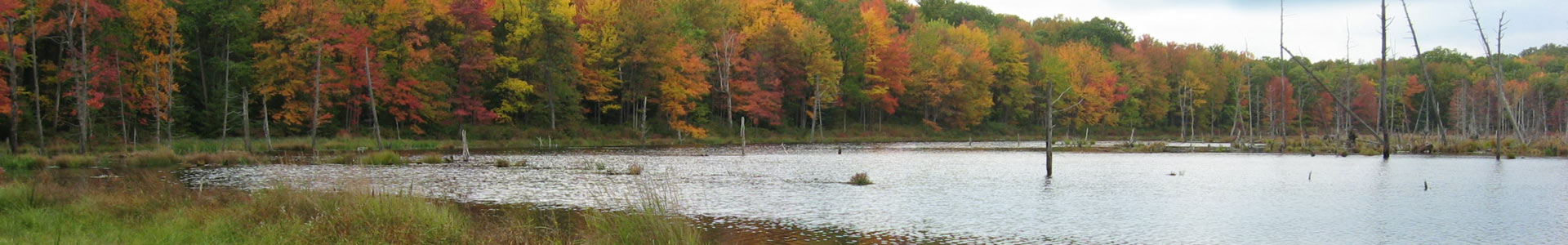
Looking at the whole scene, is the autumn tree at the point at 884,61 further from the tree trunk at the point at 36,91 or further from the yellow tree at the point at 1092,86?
the tree trunk at the point at 36,91

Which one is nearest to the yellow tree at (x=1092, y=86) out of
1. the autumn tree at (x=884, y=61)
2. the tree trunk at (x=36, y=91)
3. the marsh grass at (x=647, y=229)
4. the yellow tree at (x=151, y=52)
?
the autumn tree at (x=884, y=61)

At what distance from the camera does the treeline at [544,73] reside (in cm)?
4122

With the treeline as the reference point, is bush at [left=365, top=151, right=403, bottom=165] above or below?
below

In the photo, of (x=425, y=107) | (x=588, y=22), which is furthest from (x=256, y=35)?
(x=588, y=22)

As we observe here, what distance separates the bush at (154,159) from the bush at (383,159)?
19.1 feet

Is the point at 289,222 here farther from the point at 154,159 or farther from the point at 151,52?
the point at 151,52

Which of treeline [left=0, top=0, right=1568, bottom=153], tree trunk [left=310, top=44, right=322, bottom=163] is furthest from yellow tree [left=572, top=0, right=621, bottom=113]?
tree trunk [left=310, top=44, right=322, bottom=163]

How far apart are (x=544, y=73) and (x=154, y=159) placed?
25379 mm

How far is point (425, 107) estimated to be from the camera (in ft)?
167

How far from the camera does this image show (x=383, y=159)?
111 feet

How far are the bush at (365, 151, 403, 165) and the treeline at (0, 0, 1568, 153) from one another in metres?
8.19

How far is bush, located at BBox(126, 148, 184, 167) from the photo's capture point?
31766 mm

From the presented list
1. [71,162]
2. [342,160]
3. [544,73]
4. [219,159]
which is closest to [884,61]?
[544,73]

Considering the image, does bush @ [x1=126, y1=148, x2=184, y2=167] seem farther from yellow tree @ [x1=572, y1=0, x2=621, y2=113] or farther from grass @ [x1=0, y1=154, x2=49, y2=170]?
yellow tree @ [x1=572, y1=0, x2=621, y2=113]
